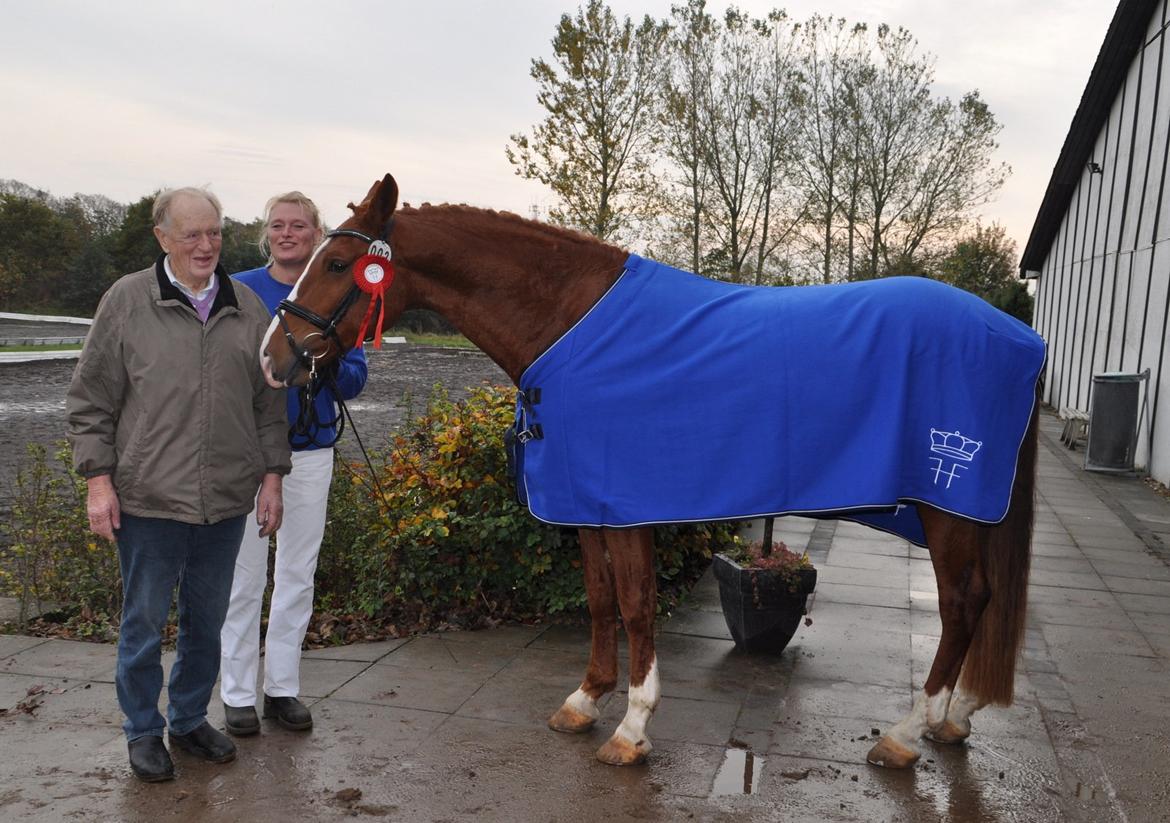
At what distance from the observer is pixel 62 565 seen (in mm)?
5348

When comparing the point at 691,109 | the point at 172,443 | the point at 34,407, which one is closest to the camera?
the point at 172,443

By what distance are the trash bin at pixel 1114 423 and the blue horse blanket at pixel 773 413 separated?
9.74m

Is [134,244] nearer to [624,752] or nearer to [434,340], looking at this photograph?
[434,340]

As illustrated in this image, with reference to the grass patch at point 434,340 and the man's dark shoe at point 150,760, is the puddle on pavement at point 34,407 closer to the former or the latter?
the man's dark shoe at point 150,760

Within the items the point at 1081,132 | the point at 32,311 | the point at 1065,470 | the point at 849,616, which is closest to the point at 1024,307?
the point at 1081,132

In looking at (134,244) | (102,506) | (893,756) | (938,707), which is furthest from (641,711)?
(134,244)

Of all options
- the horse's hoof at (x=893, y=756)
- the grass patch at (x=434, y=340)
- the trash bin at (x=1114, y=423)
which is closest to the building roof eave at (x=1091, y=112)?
the trash bin at (x=1114, y=423)

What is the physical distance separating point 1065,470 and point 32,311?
41.8 m

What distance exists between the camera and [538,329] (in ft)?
11.5

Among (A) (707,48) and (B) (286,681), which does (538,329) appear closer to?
(B) (286,681)

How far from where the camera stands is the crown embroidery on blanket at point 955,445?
3352mm

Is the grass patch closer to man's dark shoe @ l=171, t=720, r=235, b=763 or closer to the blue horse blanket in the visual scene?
man's dark shoe @ l=171, t=720, r=235, b=763

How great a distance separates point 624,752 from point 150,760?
5.49 ft

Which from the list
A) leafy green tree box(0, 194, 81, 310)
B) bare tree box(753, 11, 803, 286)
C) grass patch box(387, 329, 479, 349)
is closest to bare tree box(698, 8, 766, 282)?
bare tree box(753, 11, 803, 286)
